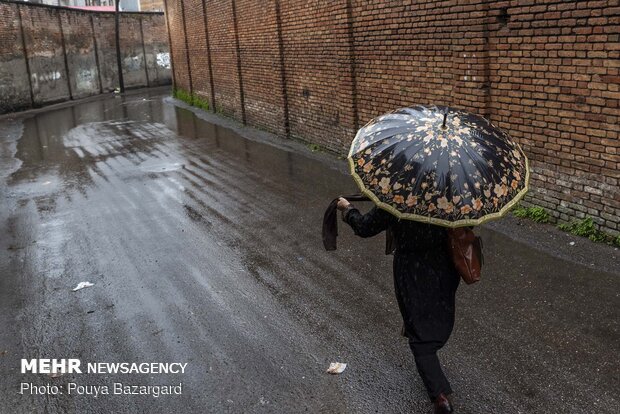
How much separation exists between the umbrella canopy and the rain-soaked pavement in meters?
1.44

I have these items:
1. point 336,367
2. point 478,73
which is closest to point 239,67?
point 478,73

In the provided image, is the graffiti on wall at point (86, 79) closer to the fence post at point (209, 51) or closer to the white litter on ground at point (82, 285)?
the fence post at point (209, 51)

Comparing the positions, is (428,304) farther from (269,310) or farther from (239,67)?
(239,67)

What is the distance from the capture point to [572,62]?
627 centimetres

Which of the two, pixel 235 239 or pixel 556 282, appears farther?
pixel 235 239

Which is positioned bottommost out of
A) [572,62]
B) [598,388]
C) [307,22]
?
[598,388]

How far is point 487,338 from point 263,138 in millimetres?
10834

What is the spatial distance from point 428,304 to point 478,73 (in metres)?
4.92

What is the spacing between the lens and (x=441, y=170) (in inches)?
120

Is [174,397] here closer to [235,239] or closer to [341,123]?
[235,239]

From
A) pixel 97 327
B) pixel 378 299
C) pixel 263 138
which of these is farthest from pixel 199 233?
pixel 263 138

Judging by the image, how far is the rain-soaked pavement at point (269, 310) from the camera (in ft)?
13.0

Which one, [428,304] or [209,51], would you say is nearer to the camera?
[428,304]

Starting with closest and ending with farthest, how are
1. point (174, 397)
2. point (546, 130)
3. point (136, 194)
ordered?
point (174, 397) < point (546, 130) < point (136, 194)
